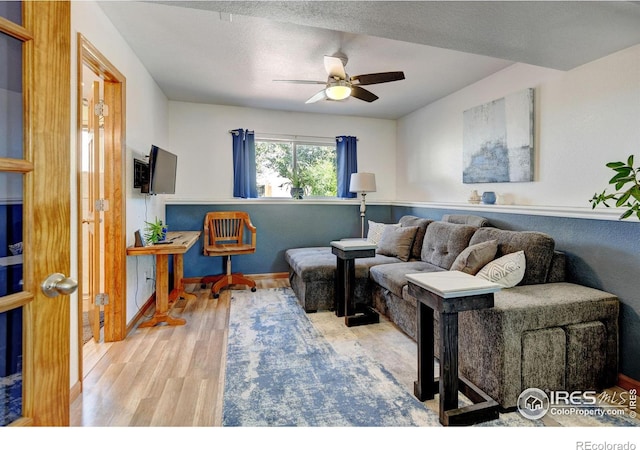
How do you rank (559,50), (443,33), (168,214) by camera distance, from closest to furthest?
1. (443,33)
2. (559,50)
3. (168,214)

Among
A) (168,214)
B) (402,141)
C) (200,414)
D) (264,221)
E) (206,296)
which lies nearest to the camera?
(200,414)

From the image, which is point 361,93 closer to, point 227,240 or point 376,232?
point 376,232

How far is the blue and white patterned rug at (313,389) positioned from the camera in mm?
1733

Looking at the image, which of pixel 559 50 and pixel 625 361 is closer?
pixel 625 361

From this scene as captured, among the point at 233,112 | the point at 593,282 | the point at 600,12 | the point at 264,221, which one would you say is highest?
the point at 233,112

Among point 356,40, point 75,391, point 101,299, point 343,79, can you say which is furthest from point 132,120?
point 75,391

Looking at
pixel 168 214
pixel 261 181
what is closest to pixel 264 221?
pixel 261 181

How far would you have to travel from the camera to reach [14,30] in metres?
0.81

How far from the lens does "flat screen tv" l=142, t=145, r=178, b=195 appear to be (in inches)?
121

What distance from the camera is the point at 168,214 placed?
4.51 m

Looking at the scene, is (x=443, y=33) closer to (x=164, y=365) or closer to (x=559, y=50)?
(x=559, y=50)

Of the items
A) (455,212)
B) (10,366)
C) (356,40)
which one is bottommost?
(10,366)

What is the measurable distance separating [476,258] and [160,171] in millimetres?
2982

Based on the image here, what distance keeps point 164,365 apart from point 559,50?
3520 millimetres
